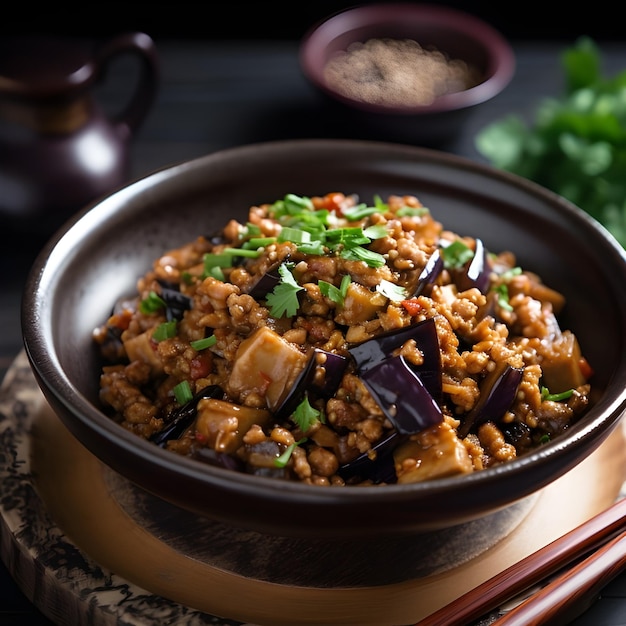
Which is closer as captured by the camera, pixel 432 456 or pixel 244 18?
pixel 432 456

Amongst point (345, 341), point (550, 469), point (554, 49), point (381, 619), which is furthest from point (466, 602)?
point (554, 49)

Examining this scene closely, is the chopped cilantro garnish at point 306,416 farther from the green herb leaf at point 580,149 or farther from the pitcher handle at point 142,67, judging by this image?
the pitcher handle at point 142,67

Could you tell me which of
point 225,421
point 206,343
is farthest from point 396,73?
point 225,421

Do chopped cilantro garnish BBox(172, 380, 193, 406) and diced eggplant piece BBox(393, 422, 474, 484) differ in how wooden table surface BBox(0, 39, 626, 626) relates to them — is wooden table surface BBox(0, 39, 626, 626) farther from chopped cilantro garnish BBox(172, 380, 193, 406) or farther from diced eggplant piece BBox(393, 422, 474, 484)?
diced eggplant piece BBox(393, 422, 474, 484)

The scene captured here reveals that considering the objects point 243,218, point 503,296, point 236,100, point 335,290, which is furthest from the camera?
point 236,100

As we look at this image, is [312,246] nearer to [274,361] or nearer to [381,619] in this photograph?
[274,361]

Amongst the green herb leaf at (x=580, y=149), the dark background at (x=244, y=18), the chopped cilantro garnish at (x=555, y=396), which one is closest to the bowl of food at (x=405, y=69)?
the green herb leaf at (x=580, y=149)

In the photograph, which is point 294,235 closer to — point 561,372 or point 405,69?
point 561,372
